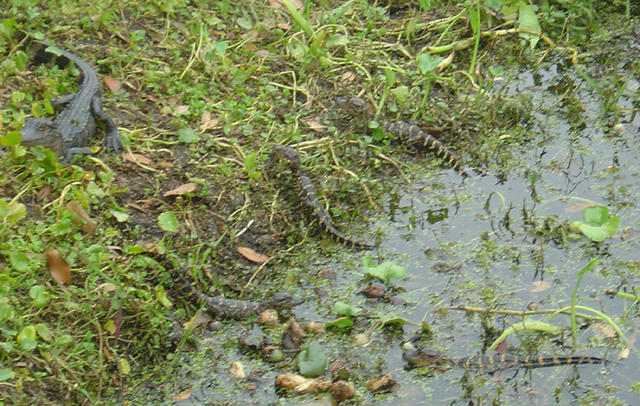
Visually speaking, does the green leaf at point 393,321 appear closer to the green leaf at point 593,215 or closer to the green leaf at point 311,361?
the green leaf at point 311,361

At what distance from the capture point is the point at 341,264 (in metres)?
5.82

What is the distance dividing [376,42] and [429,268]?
8.96 feet

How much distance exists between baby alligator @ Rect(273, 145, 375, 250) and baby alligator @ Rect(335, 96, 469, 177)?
2.56 feet

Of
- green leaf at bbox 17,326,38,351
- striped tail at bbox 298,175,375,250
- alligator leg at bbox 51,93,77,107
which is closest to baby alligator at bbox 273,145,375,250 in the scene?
striped tail at bbox 298,175,375,250

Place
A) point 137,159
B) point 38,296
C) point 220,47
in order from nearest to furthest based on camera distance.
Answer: point 38,296 < point 137,159 < point 220,47

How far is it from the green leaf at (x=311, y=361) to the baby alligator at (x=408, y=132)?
2.39 meters

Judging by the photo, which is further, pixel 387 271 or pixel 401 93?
pixel 401 93

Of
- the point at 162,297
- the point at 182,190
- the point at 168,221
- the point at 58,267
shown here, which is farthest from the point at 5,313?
the point at 182,190

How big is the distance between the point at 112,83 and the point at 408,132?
7.86ft

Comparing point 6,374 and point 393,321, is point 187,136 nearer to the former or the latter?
point 393,321

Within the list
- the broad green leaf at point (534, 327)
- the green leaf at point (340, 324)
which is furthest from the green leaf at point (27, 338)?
the broad green leaf at point (534, 327)

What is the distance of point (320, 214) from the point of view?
5984 mm

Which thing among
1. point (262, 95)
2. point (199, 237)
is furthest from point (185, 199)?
point (262, 95)

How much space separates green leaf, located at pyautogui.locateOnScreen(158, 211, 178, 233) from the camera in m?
5.32
